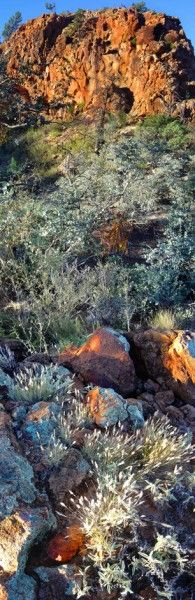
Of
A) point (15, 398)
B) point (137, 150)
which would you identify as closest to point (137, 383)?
point (15, 398)

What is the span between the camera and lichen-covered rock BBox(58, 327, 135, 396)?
3.15 metres

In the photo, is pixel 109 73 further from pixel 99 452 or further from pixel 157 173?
pixel 99 452

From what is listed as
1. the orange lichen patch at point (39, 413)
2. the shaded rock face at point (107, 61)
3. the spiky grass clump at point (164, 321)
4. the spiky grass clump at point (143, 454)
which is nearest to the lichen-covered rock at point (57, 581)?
the spiky grass clump at point (143, 454)

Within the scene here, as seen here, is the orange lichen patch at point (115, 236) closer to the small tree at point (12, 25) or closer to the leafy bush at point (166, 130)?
the leafy bush at point (166, 130)

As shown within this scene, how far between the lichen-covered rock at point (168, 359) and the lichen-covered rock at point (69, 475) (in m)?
1.09

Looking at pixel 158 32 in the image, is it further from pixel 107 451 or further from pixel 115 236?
pixel 107 451

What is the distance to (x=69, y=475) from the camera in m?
2.19

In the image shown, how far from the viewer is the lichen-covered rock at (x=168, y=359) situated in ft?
10.5

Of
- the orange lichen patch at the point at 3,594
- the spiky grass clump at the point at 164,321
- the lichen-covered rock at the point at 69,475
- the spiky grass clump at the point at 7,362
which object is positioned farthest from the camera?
the spiky grass clump at the point at 164,321

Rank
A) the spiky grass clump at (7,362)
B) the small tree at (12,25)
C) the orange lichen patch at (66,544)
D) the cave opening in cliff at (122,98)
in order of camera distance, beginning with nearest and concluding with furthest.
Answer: the orange lichen patch at (66,544)
the spiky grass clump at (7,362)
the cave opening in cliff at (122,98)
the small tree at (12,25)

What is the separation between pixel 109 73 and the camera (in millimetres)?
20250

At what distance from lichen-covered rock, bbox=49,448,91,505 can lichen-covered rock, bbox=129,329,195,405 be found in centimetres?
109

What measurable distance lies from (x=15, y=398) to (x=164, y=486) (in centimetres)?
100

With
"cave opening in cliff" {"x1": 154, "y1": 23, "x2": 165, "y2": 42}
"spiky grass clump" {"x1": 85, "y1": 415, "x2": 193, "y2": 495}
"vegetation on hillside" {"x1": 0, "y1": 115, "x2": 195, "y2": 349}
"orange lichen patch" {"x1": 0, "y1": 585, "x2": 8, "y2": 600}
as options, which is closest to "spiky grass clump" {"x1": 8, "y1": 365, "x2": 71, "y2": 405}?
"spiky grass clump" {"x1": 85, "y1": 415, "x2": 193, "y2": 495}
